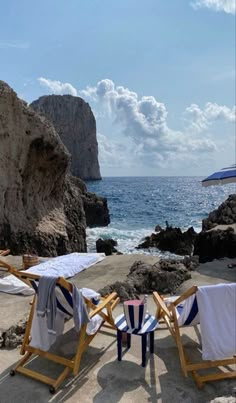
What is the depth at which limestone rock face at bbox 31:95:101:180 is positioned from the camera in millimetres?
109688

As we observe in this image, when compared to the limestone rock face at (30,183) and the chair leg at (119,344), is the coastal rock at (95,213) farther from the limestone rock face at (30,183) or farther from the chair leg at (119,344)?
the chair leg at (119,344)

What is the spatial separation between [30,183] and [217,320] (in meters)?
15.3

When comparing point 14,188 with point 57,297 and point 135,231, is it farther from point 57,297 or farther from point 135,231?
point 135,231

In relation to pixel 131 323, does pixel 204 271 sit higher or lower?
lower

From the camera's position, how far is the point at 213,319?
12.7 ft

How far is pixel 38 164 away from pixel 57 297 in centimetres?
1477

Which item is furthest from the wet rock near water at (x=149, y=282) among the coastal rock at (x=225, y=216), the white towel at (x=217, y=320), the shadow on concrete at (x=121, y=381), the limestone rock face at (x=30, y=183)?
the coastal rock at (x=225, y=216)

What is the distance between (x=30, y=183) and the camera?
17.8 metres

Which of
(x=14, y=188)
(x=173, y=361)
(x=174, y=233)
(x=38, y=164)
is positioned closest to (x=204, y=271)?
(x=173, y=361)

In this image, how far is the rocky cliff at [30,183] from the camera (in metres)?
15.8

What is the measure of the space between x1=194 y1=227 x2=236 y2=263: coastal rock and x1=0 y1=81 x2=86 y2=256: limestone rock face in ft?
23.9

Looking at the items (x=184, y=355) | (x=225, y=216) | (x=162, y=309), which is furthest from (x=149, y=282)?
(x=225, y=216)

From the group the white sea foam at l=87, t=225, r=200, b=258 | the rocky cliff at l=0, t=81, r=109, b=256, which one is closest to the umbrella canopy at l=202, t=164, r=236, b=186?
the rocky cliff at l=0, t=81, r=109, b=256

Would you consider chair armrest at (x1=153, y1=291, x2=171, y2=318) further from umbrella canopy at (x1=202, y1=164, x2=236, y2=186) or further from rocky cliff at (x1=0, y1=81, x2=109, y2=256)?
rocky cliff at (x1=0, y1=81, x2=109, y2=256)
